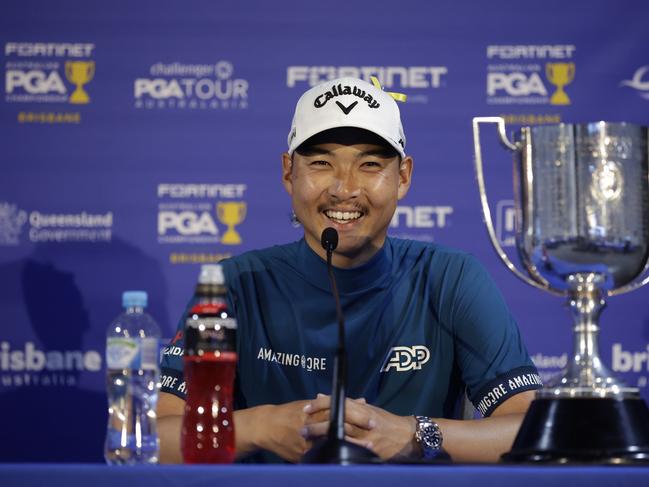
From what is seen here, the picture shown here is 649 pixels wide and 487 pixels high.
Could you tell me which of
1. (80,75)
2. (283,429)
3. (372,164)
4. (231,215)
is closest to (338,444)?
(283,429)

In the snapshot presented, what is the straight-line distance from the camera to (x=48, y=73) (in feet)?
12.1

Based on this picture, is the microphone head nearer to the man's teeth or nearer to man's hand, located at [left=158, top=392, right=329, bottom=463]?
man's hand, located at [left=158, top=392, right=329, bottom=463]

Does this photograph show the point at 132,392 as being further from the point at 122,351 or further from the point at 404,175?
the point at 404,175

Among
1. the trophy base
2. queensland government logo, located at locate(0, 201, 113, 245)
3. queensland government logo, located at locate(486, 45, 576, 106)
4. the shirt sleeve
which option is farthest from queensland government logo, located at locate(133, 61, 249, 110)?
the trophy base

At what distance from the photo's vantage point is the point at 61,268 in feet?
12.0

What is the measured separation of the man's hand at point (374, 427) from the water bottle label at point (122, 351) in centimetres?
45

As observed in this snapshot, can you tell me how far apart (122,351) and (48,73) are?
2435 millimetres

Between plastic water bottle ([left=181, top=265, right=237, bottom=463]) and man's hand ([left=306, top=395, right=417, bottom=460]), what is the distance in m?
0.34

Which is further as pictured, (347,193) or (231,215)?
(231,215)

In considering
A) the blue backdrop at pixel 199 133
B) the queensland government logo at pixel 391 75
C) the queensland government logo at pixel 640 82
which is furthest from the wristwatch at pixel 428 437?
the queensland government logo at pixel 640 82

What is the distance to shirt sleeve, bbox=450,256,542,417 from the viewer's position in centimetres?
223

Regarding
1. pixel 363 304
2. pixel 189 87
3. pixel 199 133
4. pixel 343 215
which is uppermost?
pixel 189 87

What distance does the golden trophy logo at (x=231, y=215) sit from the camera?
366 cm

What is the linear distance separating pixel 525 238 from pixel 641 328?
2.34 meters
